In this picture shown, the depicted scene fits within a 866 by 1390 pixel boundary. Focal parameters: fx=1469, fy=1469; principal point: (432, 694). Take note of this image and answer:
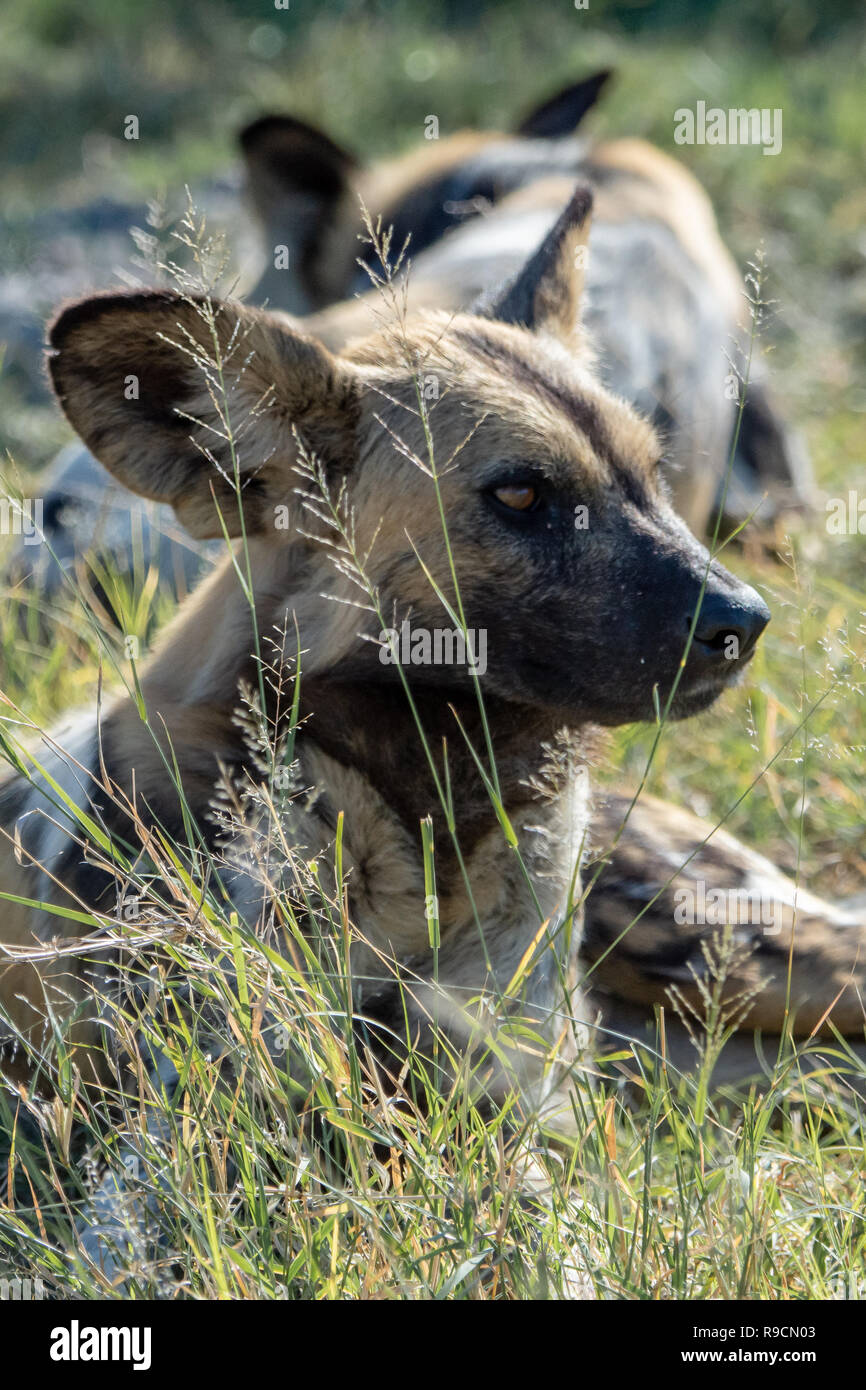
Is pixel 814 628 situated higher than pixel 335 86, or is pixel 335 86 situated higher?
pixel 335 86

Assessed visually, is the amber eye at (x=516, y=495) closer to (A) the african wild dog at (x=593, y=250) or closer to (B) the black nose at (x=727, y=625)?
(B) the black nose at (x=727, y=625)

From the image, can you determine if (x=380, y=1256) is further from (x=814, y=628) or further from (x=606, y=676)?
(x=814, y=628)

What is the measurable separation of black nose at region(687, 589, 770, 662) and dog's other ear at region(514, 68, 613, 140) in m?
4.76

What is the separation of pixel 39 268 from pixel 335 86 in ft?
9.75

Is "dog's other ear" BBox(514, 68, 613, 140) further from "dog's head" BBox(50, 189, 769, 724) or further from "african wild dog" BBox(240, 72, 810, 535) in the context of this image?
"dog's head" BBox(50, 189, 769, 724)

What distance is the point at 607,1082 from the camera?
9.50 ft

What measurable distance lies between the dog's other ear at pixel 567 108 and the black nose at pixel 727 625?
4763 mm

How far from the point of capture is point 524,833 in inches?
107

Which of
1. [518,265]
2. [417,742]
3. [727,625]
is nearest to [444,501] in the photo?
[417,742]

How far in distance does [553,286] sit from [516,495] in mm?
805

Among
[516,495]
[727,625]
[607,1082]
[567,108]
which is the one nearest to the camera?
[727,625]

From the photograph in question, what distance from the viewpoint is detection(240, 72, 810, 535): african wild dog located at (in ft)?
16.6

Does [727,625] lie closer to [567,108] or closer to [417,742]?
Answer: [417,742]

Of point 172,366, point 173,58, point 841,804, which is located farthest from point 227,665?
point 173,58
